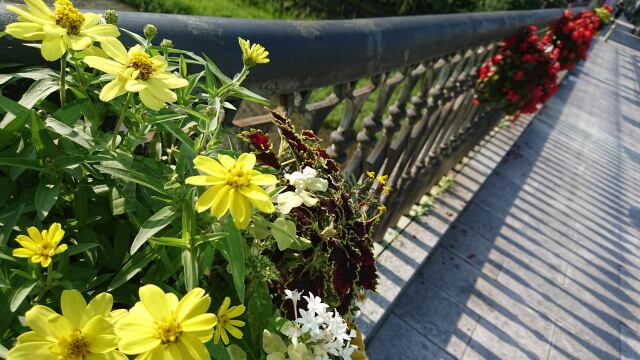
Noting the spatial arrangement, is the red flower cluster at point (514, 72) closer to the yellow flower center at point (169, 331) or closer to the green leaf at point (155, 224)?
the green leaf at point (155, 224)

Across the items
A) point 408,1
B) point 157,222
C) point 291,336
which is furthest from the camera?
point 408,1

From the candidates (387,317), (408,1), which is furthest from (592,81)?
(387,317)

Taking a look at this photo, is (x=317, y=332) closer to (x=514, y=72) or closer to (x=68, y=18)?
(x=68, y=18)

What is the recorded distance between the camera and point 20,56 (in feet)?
2.51

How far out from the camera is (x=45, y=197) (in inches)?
27.0

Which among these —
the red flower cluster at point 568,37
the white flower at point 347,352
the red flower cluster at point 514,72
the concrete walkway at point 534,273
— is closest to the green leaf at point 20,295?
the white flower at point 347,352

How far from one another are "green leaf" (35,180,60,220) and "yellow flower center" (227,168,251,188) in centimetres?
29

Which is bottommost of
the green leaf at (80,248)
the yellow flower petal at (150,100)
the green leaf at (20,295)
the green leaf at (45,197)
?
the green leaf at (20,295)

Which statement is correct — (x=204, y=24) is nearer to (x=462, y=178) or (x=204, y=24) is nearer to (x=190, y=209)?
(x=190, y=209)

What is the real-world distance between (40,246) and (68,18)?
0.32 metres

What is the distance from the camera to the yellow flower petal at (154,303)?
0.53 meters

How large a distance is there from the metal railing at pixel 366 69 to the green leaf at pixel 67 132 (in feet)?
0.57

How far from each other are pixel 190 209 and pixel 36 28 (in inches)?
12.9

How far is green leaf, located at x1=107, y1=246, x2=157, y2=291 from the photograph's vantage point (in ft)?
2.33
